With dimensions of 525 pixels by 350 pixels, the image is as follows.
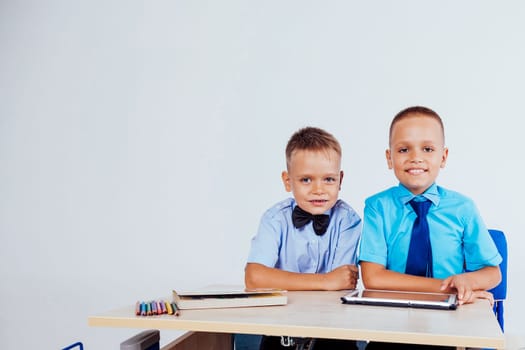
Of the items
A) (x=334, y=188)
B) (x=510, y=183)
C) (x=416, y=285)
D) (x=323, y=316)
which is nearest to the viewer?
(x=323, y=316)

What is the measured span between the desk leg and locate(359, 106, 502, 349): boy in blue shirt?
1.52ft

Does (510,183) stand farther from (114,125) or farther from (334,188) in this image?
(114,125)

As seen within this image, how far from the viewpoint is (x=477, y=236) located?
6.47ft

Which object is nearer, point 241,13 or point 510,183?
point 510,183

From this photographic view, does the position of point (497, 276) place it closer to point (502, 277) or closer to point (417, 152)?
point (502, 277)

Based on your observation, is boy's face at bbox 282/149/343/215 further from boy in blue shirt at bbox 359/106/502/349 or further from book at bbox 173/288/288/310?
book at bbox 173/288/288/310

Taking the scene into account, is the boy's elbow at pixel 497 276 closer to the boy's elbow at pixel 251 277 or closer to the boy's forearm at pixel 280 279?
the boy's forearm at pixel 280 279

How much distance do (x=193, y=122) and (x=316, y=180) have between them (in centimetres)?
174

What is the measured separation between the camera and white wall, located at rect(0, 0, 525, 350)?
11.0 feet

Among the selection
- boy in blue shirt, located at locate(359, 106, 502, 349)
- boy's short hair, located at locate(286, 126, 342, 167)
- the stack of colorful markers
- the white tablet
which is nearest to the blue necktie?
boy in blue shirt, located at locate(359, 106, 502, 349)

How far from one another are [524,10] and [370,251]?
6.43ft

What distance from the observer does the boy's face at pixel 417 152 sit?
2.03 metres

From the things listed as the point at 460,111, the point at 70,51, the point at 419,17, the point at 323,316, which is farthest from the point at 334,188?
the point at 70,51

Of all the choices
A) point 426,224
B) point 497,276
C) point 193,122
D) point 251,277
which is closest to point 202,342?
point 251,277
